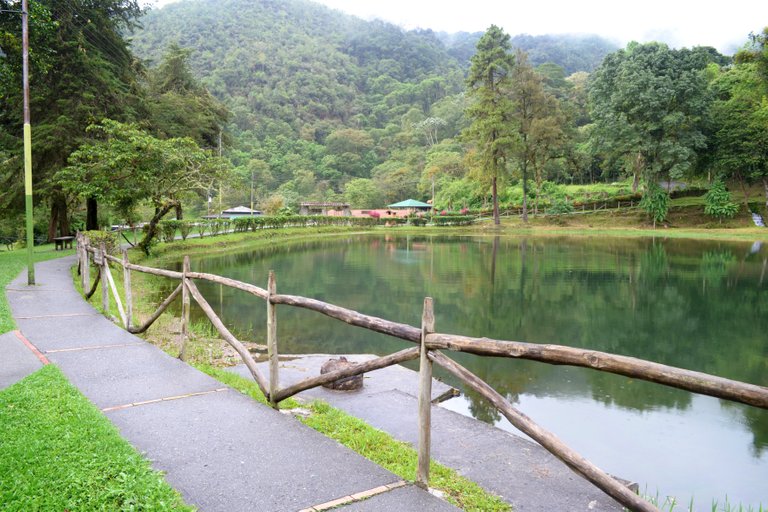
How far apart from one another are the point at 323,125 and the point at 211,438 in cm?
9725

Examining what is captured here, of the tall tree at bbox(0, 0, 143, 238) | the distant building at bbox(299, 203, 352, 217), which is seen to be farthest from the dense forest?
the distant building at bbox(299, 203, 352, 217)

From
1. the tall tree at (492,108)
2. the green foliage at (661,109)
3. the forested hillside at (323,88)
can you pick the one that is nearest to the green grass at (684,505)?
the green foliage at (661,109)

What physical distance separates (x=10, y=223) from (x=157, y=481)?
122ft

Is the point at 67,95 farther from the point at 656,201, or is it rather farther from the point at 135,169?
the point at 656,201

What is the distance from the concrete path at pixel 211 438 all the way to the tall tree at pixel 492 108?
3901cm

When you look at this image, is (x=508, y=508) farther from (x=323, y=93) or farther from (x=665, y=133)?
(x=323, y=93)

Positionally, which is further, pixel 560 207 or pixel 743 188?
pixel 560 207

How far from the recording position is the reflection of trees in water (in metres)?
8.04

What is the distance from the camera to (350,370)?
4.02 m

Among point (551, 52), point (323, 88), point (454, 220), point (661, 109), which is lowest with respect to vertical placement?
point (454, 220)

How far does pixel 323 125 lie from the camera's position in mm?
97438

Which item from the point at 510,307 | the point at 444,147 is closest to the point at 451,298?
the point at 510,307

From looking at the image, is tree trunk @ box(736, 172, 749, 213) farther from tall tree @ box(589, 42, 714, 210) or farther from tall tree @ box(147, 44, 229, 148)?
tall tree @ box(147, 44, 229, 148)

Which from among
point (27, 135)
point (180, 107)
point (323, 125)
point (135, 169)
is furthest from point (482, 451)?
point (323, 125)
